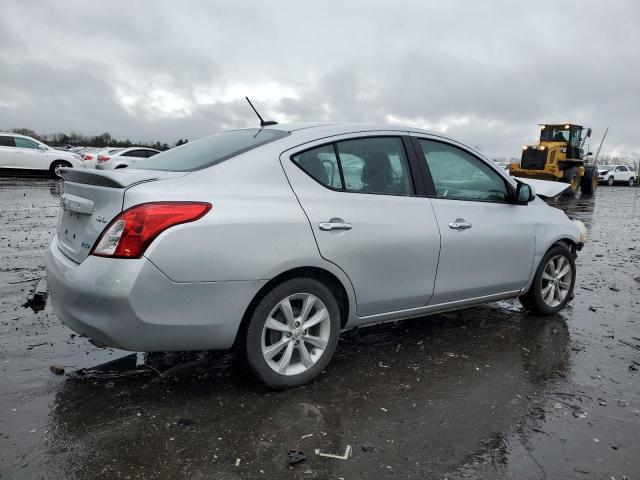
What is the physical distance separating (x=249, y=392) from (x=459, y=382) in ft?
4.54

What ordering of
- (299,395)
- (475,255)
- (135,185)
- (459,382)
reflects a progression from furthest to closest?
(475,255), (459,382), (299,395), (135,185)

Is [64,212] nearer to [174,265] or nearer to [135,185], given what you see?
[135,185]

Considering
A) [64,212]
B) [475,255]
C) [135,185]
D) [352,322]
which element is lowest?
[352,322]

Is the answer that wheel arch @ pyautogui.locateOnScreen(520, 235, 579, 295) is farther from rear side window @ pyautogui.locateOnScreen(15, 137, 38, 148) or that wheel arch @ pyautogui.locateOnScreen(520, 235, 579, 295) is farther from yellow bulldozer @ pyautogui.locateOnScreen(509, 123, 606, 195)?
rear side window @ pyautogui.locateOnScreen(15, 137, 38, 148)

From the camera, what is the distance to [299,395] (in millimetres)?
3346

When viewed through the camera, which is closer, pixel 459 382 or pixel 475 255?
pixel 459 382

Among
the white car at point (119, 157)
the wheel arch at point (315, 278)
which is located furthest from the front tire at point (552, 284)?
the white car at point (119, 157)

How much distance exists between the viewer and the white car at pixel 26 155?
827 inches

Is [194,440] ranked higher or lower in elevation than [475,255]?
lower

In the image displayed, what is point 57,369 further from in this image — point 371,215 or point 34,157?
point 34,157

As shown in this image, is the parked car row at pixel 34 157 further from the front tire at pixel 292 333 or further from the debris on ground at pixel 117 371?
the front tire at pixel 292 333

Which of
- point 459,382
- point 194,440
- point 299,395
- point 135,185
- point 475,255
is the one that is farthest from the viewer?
point 475,255

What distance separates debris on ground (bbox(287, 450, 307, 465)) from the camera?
262 cm

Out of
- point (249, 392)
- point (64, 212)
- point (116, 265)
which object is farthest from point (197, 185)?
point (249, 392)
